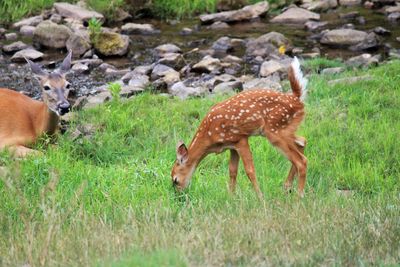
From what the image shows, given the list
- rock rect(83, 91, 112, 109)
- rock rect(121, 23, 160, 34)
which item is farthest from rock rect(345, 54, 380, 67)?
rock rect(121, 23, 160, 34)

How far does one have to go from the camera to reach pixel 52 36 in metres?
15.7

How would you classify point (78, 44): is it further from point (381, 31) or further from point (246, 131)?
point (246, 131)

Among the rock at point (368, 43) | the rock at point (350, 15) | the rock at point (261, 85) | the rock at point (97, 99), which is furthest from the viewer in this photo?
the rock at point (350, 15)

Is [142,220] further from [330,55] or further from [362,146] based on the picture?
[330,55]

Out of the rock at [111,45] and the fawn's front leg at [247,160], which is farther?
the rock at [111,45]

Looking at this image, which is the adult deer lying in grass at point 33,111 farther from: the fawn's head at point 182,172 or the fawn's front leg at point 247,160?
the fawn's front leg at point 247,160

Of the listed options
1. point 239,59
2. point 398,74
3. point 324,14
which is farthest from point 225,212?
point 324,14

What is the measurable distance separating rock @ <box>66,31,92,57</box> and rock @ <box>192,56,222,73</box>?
8.11ft

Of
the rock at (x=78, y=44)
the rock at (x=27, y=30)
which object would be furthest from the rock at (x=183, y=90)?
the rock at (x=27, y=30)

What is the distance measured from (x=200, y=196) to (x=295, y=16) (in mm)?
11932

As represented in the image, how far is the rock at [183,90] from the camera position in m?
Result: 11.5

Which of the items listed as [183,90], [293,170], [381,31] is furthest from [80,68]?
[293,170]

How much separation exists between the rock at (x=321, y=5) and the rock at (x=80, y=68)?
7.09 meters

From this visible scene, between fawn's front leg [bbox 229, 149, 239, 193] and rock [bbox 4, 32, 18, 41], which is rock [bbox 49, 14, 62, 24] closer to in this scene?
rock [bbox 4, 32, 18, 41]
